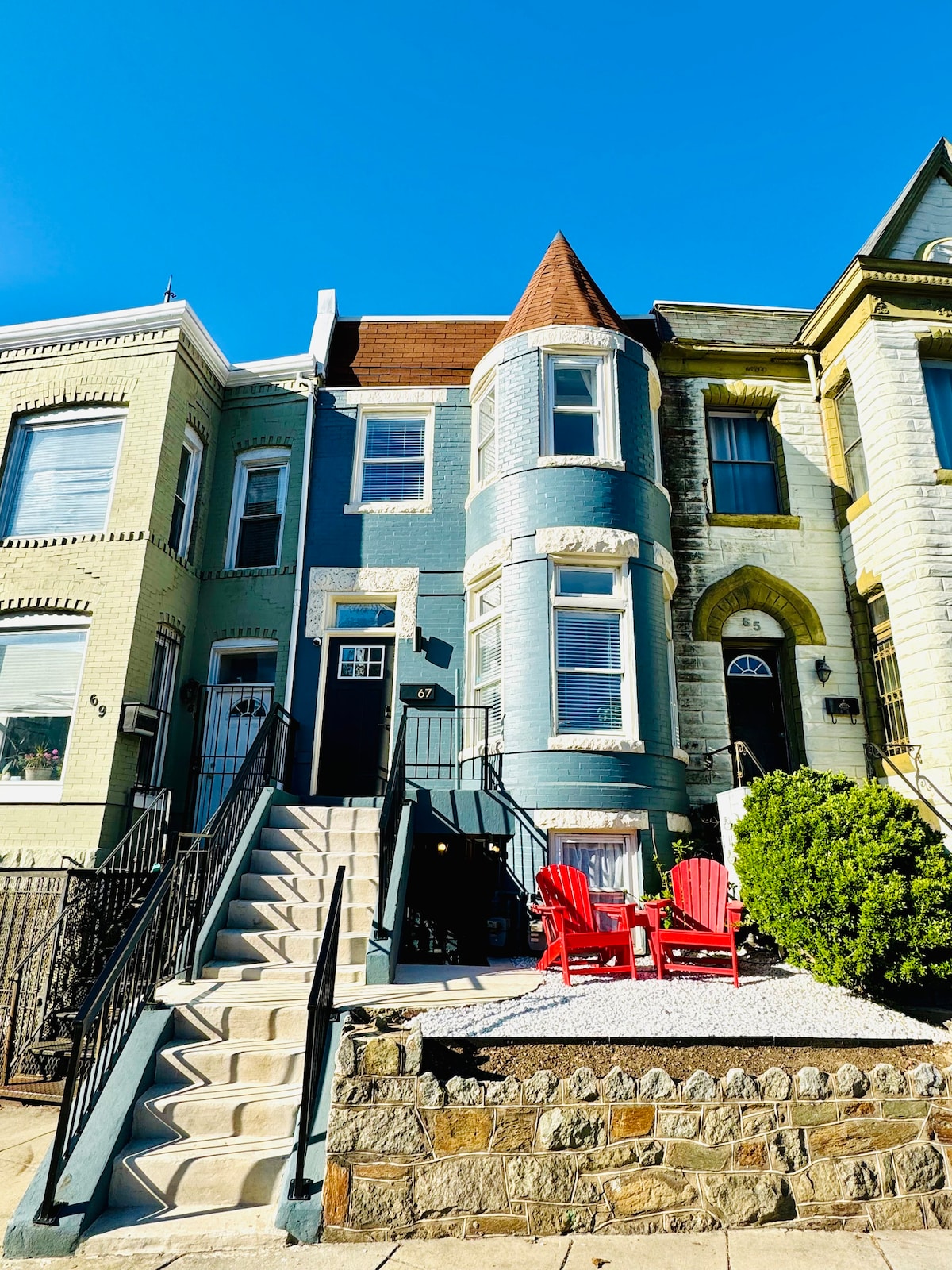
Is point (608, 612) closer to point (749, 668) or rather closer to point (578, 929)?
point (749, 668)

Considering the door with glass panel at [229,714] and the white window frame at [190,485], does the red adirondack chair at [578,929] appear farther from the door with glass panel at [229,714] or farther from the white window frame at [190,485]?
the white window frame at [190,485]

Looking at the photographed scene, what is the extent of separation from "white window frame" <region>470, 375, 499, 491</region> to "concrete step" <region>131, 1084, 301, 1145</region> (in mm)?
8350

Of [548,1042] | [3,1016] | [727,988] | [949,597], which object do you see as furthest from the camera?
[949,597]

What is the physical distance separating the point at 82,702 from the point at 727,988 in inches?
320

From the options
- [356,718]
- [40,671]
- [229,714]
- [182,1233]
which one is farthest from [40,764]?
[182,1233]

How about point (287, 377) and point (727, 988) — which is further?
point (287, 377)

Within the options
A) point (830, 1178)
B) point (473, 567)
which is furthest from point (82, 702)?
point (830, 1178)

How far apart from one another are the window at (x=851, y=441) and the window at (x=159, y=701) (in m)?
10.2

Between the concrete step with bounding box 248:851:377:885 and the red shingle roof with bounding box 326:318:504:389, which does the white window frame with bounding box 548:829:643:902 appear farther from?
the red shingle roof with bounding box 326:318:504:389

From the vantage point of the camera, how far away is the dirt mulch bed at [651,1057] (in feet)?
15.0

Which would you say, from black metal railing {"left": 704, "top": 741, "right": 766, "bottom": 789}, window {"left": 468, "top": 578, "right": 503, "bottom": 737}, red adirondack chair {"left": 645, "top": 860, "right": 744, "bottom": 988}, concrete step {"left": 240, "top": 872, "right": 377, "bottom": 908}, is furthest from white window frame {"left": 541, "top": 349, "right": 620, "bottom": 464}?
concrete step {"left": 240, "top": 872, "right": 377, "bottom": 908}

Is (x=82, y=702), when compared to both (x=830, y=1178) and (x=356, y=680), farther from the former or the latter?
(x=830, y=1178)

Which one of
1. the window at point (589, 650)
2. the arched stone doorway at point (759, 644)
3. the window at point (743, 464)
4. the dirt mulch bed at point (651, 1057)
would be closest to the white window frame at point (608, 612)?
the window at point (589, 650)

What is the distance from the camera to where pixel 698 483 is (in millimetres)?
12234
